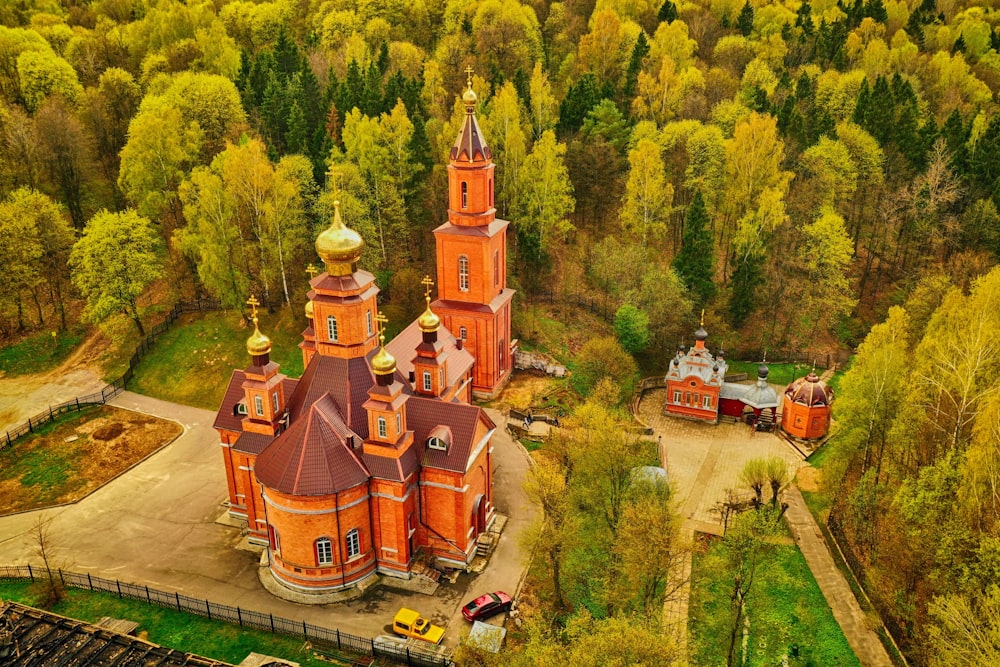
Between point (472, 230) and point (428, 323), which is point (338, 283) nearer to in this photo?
point (428, 323)

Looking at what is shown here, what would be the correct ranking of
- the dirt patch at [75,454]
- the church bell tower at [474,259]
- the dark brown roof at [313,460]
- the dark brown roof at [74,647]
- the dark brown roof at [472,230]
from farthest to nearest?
1. the dark brown roof at [472,230]
2. the church bell tower at [474,259]
3. the dirt patch at [75,454]
4. the dark brown roof at [313,460]
5. the dark brown roof at [74,647]

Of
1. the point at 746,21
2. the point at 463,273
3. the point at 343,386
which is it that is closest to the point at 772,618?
the point at 343,386

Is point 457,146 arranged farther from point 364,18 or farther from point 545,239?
point 364,18

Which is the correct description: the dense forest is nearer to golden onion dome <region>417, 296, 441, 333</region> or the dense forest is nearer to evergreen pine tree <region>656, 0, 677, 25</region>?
evergreen pine tree <region>656, 0, 677, 25</region>

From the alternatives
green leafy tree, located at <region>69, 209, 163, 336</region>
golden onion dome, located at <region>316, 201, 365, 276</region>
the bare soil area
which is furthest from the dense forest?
golden onion dome, located at <region>316, 201, 365, 276</region>

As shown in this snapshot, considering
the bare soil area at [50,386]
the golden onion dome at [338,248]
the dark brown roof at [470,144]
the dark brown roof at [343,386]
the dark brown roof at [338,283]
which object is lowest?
the bare soil area at [50,386]

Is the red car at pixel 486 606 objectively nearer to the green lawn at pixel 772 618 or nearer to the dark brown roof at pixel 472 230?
the green lawn at pixel 772 618

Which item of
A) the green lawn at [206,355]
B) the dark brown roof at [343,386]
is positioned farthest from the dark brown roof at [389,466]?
the green lawn at [206,355]
